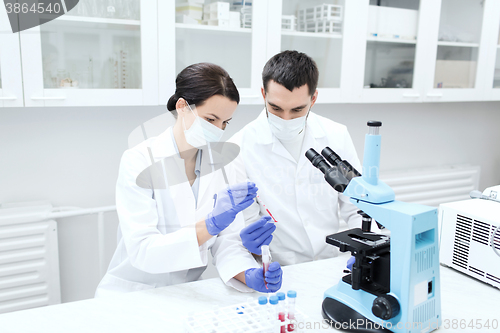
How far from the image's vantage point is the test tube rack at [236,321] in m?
0.91

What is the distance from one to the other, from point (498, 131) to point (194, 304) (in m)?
3.14

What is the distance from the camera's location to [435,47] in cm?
239

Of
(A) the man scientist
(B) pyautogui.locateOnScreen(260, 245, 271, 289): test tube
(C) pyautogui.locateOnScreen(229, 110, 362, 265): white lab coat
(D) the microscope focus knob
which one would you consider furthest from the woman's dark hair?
(D) the microscope focus knob

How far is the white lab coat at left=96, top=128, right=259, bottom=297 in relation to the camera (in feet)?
3.86

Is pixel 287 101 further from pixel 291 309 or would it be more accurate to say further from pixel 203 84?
pixel 291 309

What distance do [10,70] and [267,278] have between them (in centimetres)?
126

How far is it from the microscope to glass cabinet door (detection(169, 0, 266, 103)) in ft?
3.30

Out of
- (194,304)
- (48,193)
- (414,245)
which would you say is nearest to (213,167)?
(194,304)

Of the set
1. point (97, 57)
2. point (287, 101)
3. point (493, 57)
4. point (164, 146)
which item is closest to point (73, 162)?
point (97, 57)

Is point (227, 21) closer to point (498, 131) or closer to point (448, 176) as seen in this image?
point (448, 176)

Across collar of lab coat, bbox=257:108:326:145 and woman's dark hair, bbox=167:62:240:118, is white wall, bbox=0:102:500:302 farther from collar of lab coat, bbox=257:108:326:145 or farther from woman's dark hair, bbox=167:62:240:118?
woman's dark hair, bbox=167:62:240:118

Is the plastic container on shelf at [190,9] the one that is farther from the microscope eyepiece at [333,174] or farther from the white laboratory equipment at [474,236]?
the white laboratory equipment at [474,236]

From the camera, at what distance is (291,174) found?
5.29 ft

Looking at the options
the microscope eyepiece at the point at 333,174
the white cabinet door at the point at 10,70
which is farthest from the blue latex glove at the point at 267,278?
the white cabinet door at the point at 10,70
